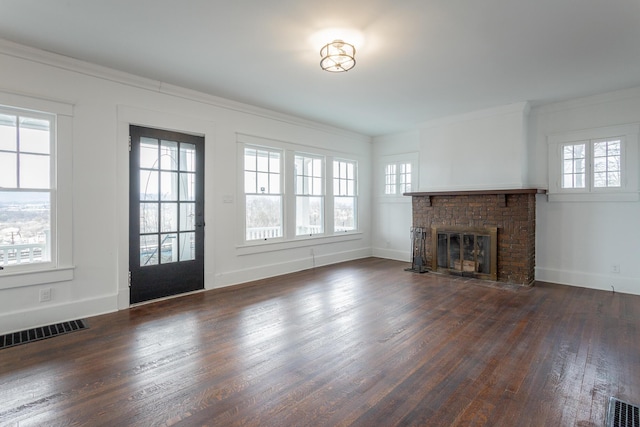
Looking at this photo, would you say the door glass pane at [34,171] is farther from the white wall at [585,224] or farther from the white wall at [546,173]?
the white wall at [585,224]

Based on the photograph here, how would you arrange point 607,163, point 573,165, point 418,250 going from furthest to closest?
point 418,250 → point 573,165 → point 607,163

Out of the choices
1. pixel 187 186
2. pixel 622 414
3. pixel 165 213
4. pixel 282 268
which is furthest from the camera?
pixel 282 268

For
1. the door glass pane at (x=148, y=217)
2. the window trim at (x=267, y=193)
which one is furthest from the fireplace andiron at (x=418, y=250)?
the door glass pane at (x=148, y=217)

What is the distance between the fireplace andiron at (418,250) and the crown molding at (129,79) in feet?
9.58

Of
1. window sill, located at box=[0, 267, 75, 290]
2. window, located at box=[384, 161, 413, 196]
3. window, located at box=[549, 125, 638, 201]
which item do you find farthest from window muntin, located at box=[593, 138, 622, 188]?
window sill, located at box=[0, 267, 75, 290]

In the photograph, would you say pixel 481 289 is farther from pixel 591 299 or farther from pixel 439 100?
pixel 439 100

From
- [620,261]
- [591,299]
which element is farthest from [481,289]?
[620,261]

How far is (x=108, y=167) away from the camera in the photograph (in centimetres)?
373

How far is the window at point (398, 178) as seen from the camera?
6838 mm

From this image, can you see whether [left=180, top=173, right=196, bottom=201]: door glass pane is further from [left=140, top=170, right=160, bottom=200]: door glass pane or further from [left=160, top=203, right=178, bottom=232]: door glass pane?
[left=140, top=170, right=160, bottom=200]: door glass pane

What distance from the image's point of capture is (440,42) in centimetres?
306

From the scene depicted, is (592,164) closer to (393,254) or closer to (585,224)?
(585,224)

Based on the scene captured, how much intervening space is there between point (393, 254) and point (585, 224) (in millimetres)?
3342

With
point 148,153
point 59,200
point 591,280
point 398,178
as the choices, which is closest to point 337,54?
point 148,153
